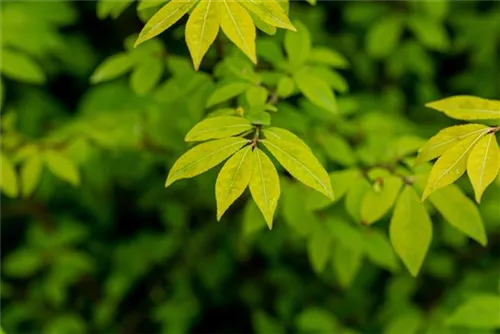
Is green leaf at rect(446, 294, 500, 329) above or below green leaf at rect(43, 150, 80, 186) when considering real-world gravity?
below

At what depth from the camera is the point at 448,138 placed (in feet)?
4.35

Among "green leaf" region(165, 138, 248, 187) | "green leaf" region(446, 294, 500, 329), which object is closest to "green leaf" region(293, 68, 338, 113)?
"green leaf" region(165, 138, 248, 187)

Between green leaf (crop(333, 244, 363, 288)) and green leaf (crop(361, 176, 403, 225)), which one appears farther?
green leaf (crop(333, 244, 363, 288))

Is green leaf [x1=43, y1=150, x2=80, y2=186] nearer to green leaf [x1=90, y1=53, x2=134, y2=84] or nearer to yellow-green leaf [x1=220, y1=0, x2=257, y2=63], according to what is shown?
green leaf [x1=90, y1=53, x2=134, y2=84]

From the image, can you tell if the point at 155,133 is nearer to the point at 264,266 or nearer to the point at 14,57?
the point at 14,57

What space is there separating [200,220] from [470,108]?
1.46m

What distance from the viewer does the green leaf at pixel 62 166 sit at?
2.02 metres

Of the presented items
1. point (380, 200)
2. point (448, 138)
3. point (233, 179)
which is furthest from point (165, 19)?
point (380, 200)

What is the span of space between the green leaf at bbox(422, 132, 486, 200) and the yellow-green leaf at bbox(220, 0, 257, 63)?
0.34 meters

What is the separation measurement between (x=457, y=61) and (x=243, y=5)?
2.08m

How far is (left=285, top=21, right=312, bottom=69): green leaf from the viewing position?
182 centimetres

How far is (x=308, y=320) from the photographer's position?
7.48 feet

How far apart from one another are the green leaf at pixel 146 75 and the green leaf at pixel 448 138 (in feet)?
2.67

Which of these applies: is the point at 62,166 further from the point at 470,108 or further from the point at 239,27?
the point at 470,108
